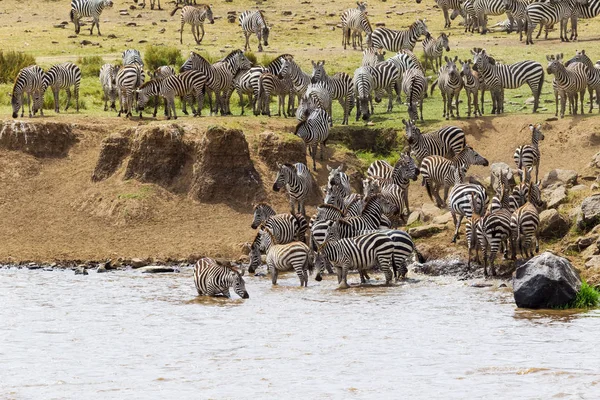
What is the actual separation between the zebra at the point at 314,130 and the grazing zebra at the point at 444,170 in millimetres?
2607

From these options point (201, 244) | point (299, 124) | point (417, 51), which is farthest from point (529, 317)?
point (417, 51)

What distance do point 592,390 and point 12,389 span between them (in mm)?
6112

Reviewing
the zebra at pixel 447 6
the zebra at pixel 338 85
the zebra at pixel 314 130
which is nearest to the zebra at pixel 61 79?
the zebra at pixel 338 85

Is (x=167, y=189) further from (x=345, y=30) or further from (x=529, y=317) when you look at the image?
(x=345, y=30)

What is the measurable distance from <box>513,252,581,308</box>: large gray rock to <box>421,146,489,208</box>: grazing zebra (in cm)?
655

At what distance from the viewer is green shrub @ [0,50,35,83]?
3203 cm

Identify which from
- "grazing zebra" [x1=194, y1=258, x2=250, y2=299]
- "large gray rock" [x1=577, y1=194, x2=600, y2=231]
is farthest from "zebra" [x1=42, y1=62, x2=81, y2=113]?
"large gray rock" [x1=577, y1=194, x2=600, y2=231]

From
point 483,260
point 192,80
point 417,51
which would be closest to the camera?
point 483,260

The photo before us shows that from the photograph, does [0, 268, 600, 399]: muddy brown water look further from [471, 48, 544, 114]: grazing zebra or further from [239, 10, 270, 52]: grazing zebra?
[239, 10, 270, 52]: grazing zebra

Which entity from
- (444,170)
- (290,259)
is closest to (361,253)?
(290,259)

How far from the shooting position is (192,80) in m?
28.0

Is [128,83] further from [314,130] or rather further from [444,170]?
[444,170]

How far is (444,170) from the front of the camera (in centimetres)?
2430

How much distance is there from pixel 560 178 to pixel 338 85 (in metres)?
7.06
